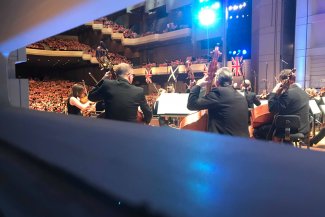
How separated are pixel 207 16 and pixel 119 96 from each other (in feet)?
42.8

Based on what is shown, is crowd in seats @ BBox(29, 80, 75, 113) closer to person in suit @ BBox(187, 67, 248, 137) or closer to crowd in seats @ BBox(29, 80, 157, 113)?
crowd in seats @ BBox(29, 80, 157, 113)

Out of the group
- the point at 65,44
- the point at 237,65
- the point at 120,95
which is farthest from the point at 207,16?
the point at 120,95

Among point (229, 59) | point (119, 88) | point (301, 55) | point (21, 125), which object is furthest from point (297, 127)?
point (229, 59)

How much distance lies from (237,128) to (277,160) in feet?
6.30

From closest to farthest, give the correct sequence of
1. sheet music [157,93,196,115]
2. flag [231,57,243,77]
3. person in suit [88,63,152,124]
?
person in suit [88,63,152,124], sheet music [157,93,196,115], flag [231,57,243,77]

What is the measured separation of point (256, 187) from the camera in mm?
417

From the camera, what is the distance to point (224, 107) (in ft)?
7.56

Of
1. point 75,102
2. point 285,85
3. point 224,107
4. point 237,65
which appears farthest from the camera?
point 237,65

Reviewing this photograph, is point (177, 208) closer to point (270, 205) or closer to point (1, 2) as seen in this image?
point (270, 205)

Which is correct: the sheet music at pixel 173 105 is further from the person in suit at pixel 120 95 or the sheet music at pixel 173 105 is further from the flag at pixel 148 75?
the flag at pixel 148 75

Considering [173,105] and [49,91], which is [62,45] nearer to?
[49,91]

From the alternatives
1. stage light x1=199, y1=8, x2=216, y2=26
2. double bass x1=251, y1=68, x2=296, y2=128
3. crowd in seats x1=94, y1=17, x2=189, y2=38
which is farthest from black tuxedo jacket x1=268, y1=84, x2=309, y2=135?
crowd in seats x1=94, y1=17, x2=189, y2=38

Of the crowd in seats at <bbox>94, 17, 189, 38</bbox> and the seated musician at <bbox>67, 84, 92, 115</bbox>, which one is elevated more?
the crowd in seats at <bbox>94, 17, 189, 38</bbox>

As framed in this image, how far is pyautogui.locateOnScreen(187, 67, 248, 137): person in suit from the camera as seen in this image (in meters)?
2.29
